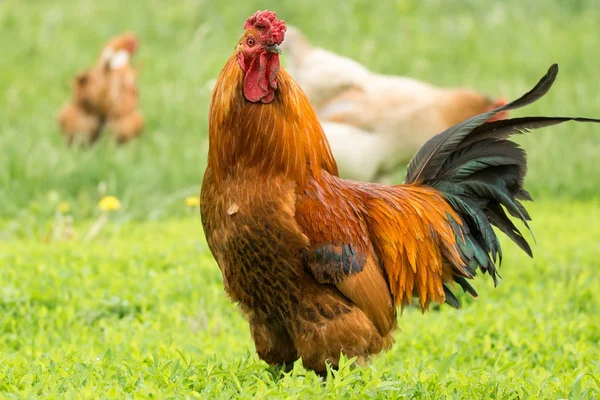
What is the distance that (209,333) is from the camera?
5320mm

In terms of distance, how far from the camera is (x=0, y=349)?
4543 millimetres

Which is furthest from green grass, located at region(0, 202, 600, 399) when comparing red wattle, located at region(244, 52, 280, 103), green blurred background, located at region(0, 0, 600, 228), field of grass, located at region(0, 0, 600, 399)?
green blurred background, located at region(0, 0, 600, 228)

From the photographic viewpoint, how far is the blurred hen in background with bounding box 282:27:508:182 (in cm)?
753

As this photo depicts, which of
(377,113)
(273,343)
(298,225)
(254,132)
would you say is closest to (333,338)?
(273,343)

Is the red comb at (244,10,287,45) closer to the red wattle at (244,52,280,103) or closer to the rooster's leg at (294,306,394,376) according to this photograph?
the red wattle at (244,52,280,103)

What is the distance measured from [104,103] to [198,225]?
10.00ft

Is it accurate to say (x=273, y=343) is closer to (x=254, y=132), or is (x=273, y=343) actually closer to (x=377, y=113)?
(x=254, y=132)

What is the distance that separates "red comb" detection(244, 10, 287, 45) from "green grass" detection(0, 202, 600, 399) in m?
1.42

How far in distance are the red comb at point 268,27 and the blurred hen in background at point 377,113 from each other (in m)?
4.06

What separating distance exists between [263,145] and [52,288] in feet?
8.86

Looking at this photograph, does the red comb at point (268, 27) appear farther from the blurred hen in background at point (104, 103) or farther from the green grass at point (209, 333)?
the blurred hen in background at point (104, 103)

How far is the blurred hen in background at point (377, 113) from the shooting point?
753 cm

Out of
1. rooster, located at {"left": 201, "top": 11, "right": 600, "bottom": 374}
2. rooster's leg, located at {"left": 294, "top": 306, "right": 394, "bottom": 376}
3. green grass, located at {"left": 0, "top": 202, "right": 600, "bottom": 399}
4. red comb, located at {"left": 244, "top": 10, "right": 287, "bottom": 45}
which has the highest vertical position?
red comb, located at {"left": 244, "top": 10, "right": 287, "bottom": 45}

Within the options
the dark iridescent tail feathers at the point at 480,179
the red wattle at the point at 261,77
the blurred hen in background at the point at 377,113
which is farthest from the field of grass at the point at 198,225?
the blurred hen in background at the point at 377,113
